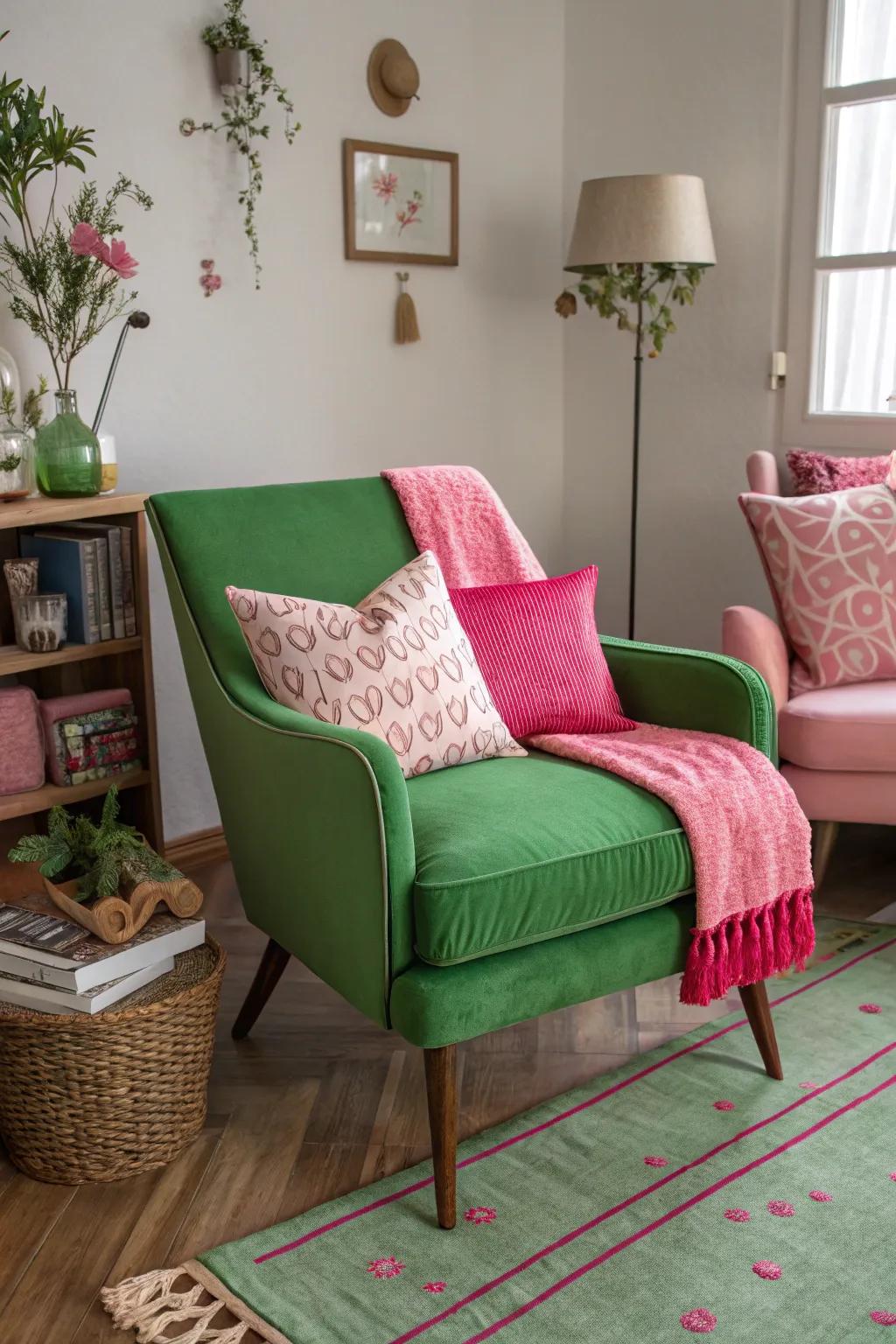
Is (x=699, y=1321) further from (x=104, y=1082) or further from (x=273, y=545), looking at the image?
(x=273, y=545)

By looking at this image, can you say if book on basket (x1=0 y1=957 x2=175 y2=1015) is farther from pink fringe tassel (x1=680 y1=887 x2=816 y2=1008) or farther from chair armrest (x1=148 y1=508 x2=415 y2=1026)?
pink fringe tassel (x1=680 y1=887 x2=816 y2=1008)

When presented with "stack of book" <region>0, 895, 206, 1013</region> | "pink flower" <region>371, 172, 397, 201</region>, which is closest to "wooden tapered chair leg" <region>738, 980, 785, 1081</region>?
"stack of book" <region>0, 895, 206, 1013</region>

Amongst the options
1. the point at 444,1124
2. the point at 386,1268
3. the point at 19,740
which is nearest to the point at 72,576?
the point at 19,740

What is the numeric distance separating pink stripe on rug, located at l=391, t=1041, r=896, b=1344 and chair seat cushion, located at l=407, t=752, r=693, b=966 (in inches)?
14.3

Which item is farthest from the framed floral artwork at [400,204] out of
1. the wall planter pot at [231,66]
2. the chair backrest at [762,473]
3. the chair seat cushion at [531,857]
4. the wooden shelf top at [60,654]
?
the chair seat cushion at [531,857]

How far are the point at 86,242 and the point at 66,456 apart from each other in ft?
1.23

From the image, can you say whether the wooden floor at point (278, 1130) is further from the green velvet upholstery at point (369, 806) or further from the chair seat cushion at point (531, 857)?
the chair seat cushion at point (531, 857)

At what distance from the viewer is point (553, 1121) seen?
1.92 m

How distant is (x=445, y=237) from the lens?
10.8 feet

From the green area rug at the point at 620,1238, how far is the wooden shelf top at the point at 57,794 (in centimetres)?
94

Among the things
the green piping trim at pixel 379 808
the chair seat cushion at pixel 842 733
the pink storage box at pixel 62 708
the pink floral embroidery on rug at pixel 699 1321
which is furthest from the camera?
the chair seat cushion at pixel 842 733

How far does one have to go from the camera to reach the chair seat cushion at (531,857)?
1.64 meters

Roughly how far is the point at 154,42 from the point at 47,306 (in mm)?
631

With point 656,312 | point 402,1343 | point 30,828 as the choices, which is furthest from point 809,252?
point 402,1343
